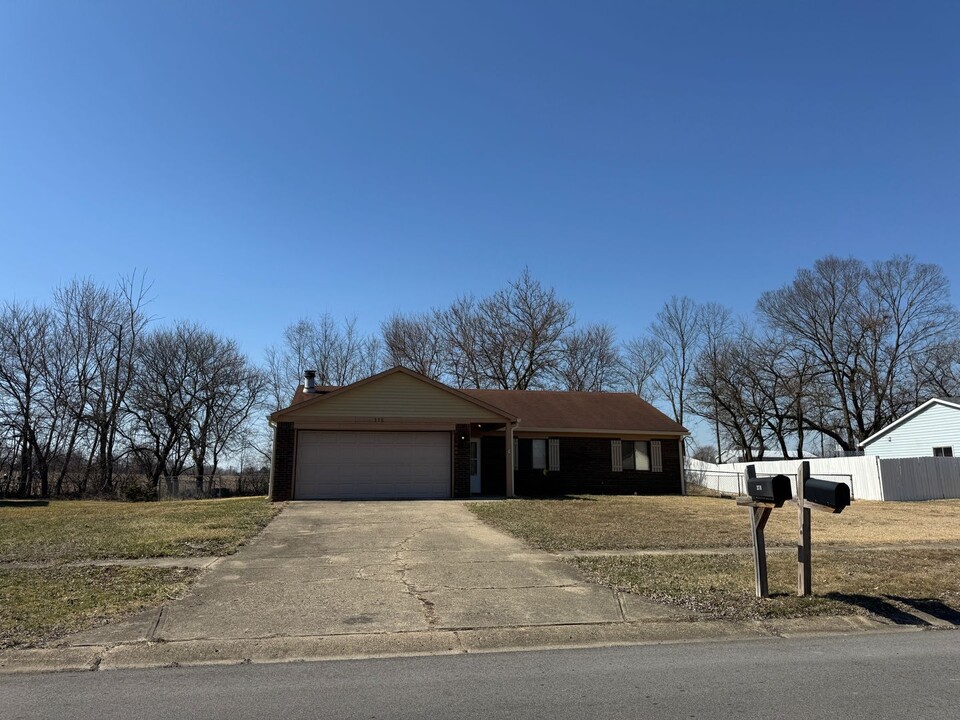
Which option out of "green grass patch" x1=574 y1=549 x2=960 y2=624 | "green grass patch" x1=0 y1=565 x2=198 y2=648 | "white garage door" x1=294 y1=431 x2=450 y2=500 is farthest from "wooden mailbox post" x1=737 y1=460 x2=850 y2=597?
"white garage door" x1=294 y1=431 x2=450 y2=500

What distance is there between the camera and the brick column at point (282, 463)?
2019cm

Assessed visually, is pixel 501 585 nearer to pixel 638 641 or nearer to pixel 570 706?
pixel 638 641

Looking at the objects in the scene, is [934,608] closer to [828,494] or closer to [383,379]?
[828,494]

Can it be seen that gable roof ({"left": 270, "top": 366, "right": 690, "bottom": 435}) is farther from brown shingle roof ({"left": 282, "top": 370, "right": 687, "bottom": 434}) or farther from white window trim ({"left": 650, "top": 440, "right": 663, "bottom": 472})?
white window trim ({"left": 650, "top": 440, "right": 663, "bottom": 472})

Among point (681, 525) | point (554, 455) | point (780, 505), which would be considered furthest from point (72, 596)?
point (554, 455)

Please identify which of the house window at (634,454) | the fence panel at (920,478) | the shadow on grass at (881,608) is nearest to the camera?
the shadow on grass at (881,608)

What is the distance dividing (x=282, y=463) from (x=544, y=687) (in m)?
17.2

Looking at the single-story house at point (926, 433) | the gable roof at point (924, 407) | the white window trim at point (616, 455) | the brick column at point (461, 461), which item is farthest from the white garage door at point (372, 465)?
the gable roof at point (924, 407)

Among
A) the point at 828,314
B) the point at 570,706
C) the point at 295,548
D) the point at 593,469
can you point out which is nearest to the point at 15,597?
the point at 295,548

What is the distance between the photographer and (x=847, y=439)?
43875 millimetres

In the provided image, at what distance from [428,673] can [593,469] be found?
22.1m

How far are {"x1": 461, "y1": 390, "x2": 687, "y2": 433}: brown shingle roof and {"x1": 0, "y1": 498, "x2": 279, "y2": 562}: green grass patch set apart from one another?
40.9 ft

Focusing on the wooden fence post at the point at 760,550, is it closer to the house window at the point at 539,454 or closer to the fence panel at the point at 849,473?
the fence panel at the point at 849,473

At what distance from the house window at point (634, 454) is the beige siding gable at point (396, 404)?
7.49 m
